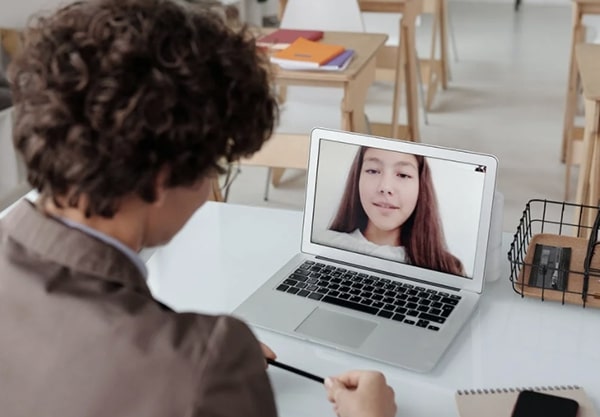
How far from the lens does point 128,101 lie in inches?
28.9

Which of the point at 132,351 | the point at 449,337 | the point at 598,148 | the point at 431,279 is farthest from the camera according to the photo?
the point at 598,148

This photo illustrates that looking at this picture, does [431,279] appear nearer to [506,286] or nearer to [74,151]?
[506,286]

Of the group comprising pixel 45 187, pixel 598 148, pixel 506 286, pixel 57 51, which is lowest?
pixel 598 148

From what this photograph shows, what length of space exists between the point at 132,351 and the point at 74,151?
189mm

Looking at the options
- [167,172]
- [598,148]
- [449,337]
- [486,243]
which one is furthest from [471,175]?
[598,148]

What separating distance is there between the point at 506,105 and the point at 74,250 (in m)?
3.84

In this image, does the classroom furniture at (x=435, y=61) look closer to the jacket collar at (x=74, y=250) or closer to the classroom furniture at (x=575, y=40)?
the classroom furniture at (x=575, y=40)

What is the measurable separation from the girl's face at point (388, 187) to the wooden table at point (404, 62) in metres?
1.98

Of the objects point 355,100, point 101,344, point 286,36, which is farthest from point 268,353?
point 286,36

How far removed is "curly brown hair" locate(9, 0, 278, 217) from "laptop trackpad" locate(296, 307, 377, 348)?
0.44 metres

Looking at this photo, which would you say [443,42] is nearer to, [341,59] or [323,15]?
[323,15]

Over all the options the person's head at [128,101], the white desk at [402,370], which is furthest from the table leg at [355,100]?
the person's head at [128,101]

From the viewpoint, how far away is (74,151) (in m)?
0.75

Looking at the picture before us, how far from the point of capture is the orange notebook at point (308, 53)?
2533 mm
